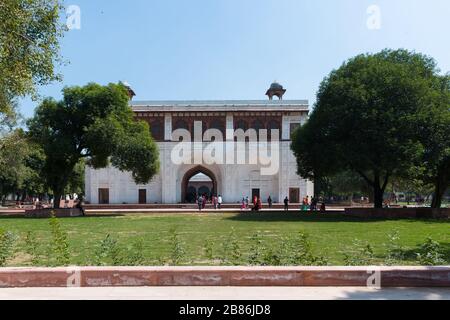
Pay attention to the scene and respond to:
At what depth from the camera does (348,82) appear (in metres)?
23.8

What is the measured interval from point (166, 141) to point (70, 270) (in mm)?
38593

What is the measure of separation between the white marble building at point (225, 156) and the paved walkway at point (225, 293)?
37.7 m

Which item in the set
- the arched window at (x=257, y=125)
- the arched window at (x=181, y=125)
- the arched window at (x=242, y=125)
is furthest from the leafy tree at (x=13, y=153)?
the arched window at (x=257, y=125)

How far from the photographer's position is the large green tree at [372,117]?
21.8 m

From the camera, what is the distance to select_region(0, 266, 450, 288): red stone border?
585cm

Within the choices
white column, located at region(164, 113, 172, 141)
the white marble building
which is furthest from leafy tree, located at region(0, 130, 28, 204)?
white column, located at region(164, 113, 172, 141)

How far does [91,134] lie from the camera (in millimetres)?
25031

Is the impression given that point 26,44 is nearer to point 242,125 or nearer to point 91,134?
point 91,134

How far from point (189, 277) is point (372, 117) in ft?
59.9

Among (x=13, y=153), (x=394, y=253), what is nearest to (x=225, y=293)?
(x=394, y=253)

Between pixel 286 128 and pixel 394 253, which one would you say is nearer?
pixel 394 253

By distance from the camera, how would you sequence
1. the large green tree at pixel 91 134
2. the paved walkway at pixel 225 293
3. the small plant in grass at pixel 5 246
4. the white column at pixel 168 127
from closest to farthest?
→ the paved walkway at pixel 225 293
the small plant in grass at pixel 5 246
the large green tree at pixel 91 134
the white column at pixel 168 127

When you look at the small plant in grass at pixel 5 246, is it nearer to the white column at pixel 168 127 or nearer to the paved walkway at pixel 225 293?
the paved walkway at pixel 225 293
